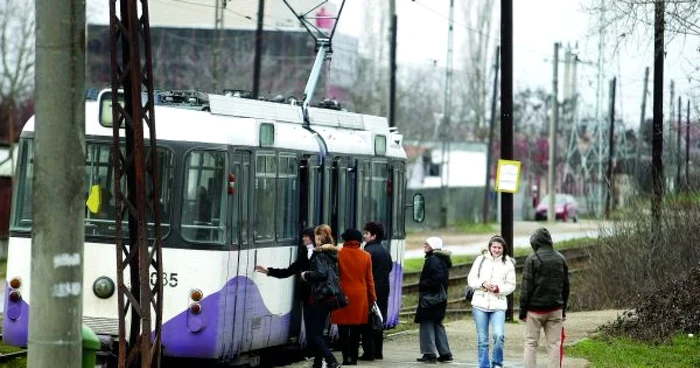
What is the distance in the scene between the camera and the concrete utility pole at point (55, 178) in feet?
28.7

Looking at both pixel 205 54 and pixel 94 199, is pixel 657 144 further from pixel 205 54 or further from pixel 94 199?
pixel 205 54

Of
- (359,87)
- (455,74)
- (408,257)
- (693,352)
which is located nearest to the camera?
(693,352)

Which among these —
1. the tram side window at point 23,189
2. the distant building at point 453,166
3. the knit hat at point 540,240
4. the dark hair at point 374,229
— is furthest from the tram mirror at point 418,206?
the distant building at point 453,166

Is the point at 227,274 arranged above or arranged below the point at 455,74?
below

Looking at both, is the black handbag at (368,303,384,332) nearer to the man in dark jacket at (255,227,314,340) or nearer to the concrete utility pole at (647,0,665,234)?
the man in dark jacket at (255,227,314,340)

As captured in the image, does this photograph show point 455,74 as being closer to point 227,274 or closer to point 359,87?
point 359,87

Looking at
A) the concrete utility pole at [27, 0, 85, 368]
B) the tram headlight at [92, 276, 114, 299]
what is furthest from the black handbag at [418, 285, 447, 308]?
the concrete utility pole at [27, 0, 85, 368]

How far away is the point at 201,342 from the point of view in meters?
15.4

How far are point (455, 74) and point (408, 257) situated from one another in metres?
68.3

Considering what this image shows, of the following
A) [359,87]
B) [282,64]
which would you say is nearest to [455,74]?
[359,87]

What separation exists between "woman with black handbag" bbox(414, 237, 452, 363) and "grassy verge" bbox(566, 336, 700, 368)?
1.78 m

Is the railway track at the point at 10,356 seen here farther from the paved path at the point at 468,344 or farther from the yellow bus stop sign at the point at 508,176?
the yellow bus stop sign at the point at 508,176

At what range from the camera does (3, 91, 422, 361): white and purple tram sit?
15.4 metres

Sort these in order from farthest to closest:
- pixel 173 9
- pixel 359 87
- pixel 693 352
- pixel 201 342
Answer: pixel 359 87 → pixel 173 9 → pixel 693 352 → pixel 201 342
